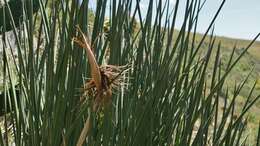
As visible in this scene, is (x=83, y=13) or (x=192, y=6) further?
(x=192, y=6)

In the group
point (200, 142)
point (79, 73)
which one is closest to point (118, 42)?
point (79, 73)

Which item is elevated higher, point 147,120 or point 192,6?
point 192,6

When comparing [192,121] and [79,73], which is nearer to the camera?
[79,73]

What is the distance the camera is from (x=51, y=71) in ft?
2.11

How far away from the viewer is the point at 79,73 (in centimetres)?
65

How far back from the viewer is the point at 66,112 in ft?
2.22

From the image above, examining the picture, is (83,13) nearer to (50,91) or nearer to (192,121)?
(50,91)

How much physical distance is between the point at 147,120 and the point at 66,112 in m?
0.13

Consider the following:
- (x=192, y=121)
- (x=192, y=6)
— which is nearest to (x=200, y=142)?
(x=192, y=121)

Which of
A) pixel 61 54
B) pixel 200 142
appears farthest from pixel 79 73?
pixel 200 142

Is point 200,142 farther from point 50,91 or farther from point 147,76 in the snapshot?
point 50,91

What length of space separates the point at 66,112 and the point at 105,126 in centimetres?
6

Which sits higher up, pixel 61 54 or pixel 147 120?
pixel 61 54

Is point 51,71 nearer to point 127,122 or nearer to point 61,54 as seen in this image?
point 61,54
